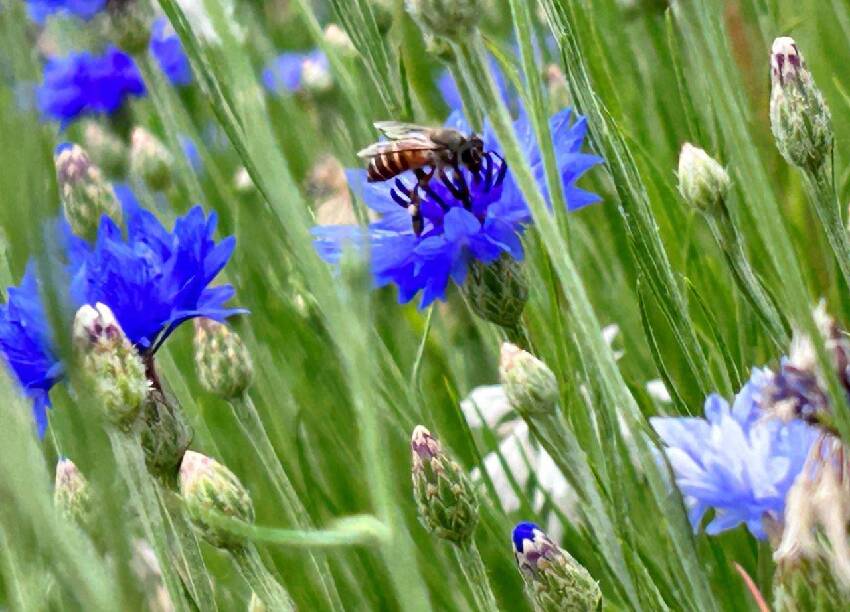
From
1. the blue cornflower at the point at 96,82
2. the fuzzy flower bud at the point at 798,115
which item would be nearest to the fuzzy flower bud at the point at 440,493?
the fuzzy flower bud at the point at 798,115

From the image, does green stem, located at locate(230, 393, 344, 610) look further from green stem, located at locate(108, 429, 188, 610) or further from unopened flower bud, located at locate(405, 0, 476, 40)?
unopened flower bud, located at locate(405, 0, 476, 40)

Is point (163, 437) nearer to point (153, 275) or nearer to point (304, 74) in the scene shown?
point (153, 275)

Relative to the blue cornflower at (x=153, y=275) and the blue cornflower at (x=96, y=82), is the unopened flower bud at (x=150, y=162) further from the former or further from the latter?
the blue cornflower at (x=153, y=275)

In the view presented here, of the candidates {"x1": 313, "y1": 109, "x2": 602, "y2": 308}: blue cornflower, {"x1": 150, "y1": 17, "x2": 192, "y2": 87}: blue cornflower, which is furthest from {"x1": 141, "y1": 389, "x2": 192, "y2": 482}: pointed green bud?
{"x1": 150, "y1": 17, "x2": 192, "y2": 87}: blue cornflower

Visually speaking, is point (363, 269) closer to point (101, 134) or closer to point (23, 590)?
point (23, 590)

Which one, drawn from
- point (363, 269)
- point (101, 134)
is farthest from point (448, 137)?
point (101, 134)

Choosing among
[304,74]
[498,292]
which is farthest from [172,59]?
[498,292]
